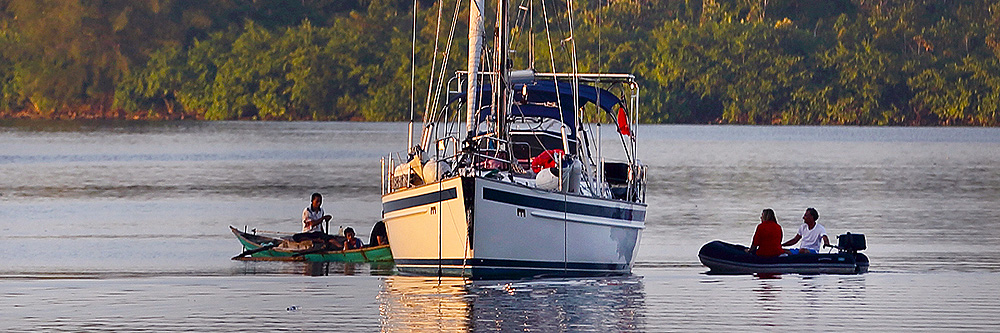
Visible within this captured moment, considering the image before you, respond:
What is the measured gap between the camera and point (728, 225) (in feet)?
112

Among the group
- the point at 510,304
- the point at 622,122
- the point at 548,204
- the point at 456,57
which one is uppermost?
the point at 456,57

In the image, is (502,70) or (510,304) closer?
(510,304)

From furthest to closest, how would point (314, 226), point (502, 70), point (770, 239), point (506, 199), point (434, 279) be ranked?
point (314, 226)
point (770, 239)
point (502, 70)
point (434, 279)
point (506, 199)

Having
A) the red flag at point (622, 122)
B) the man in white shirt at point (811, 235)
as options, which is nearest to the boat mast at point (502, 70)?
the red flag at point (622, 122)

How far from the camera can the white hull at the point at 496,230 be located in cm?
2050

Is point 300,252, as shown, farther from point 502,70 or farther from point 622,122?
point 622,122

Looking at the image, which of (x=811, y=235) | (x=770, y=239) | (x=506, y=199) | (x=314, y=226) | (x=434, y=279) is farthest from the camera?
(x=314, y=226)

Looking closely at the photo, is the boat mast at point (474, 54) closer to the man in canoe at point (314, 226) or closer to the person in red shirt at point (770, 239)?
the man in canoe at point (314, 226)

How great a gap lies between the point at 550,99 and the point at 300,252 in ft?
12.8

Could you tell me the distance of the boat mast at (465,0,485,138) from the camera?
2222 cm

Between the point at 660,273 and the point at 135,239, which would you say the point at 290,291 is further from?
the point at 135,239

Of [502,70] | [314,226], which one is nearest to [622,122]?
[502,70]

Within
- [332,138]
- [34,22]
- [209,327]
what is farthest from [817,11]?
[209,327]

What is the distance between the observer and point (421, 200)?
21016 millimetres
